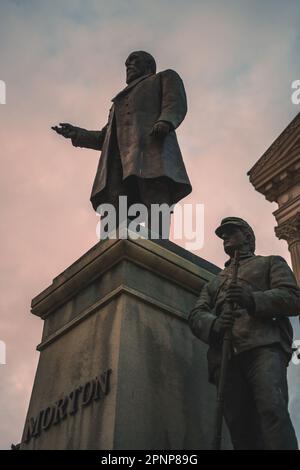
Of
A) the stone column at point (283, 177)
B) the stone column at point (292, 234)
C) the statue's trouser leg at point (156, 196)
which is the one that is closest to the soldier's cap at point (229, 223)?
the statue's trouser leg at point (156, 196)

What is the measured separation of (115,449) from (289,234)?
63.6 feet

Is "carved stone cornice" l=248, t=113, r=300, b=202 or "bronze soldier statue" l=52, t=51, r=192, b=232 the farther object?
"carved stone cornice" l=248, t=113, r=300, b=202

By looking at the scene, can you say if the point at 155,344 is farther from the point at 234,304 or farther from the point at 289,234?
the point at 289,234

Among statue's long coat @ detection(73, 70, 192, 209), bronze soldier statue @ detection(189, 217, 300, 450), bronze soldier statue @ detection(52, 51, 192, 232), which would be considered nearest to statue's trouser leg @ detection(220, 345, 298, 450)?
bronze soldier statue @ detection(189, 217, 300, 450)

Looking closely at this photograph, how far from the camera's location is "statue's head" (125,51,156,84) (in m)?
7.30

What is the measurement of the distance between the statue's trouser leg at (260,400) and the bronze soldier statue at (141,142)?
250cm

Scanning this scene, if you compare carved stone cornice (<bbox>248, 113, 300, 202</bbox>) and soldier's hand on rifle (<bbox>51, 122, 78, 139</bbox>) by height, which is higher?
carved stone cornice (<bbox>248, 113, 300, 202</bbox>)

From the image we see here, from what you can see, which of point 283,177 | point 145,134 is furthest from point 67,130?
point 283,177

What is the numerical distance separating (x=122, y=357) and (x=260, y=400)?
3.55ft

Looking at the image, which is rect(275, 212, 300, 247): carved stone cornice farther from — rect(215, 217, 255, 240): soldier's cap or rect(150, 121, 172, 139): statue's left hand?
rect(215, 217, 255, 240): soldier's cap

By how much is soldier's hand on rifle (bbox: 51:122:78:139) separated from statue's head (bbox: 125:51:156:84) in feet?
3.21

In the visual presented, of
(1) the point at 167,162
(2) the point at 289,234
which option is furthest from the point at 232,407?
(2) the point at 289,234

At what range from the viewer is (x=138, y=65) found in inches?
288

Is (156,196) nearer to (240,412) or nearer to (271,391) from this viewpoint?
(240,412)
